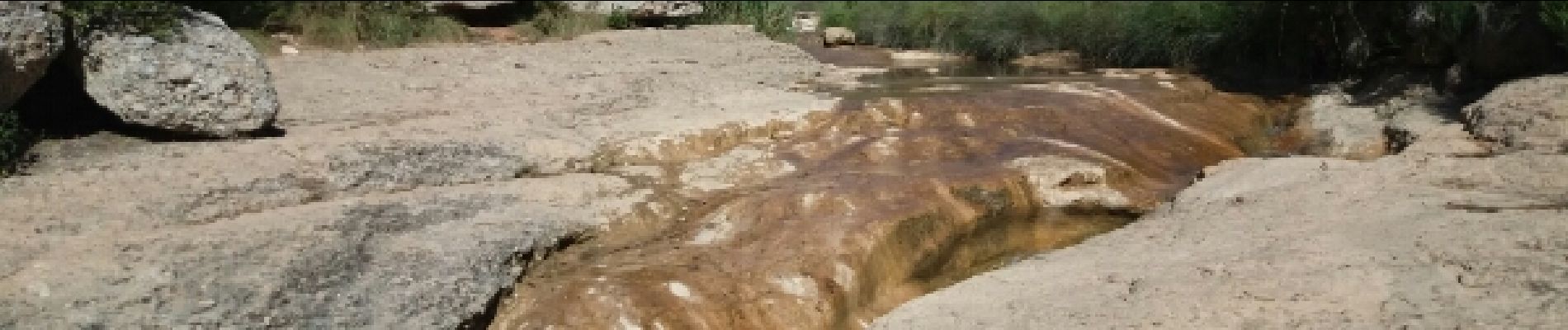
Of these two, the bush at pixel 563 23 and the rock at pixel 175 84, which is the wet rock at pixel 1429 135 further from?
the bush at pixel 563 23

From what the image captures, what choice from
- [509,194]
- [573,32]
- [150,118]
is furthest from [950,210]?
[573,32]

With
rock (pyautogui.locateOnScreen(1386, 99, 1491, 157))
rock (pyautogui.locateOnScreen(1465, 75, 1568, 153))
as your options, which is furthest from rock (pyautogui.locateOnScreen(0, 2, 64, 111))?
rock (pyautogui.locateOnScreen(1465, 75, 1568, 153))

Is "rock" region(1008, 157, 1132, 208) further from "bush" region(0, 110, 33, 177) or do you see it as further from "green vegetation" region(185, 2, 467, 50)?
"green vegetation" region(185, 2, 467, 50)

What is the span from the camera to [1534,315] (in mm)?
3535

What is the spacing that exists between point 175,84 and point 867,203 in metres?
3.32

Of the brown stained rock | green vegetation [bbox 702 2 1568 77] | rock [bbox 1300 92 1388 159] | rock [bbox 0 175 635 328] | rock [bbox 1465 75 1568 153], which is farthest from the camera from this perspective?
green vegetation [bbox 702 2 1568 77]

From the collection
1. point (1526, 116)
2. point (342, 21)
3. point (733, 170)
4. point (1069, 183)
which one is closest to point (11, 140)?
point (733, 170)

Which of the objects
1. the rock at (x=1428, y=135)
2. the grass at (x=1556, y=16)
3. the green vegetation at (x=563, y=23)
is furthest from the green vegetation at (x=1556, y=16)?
the green vegetation at (x=563, y=23)

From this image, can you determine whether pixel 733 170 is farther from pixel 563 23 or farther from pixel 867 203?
pixel 563 23

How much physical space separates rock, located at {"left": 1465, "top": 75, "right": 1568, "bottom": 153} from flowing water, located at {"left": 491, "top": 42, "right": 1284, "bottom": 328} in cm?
117

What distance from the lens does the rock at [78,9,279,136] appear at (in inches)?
237

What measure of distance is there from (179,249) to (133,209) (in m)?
0.66

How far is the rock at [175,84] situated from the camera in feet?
19.8

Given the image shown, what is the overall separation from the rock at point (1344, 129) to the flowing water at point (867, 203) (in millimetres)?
335
